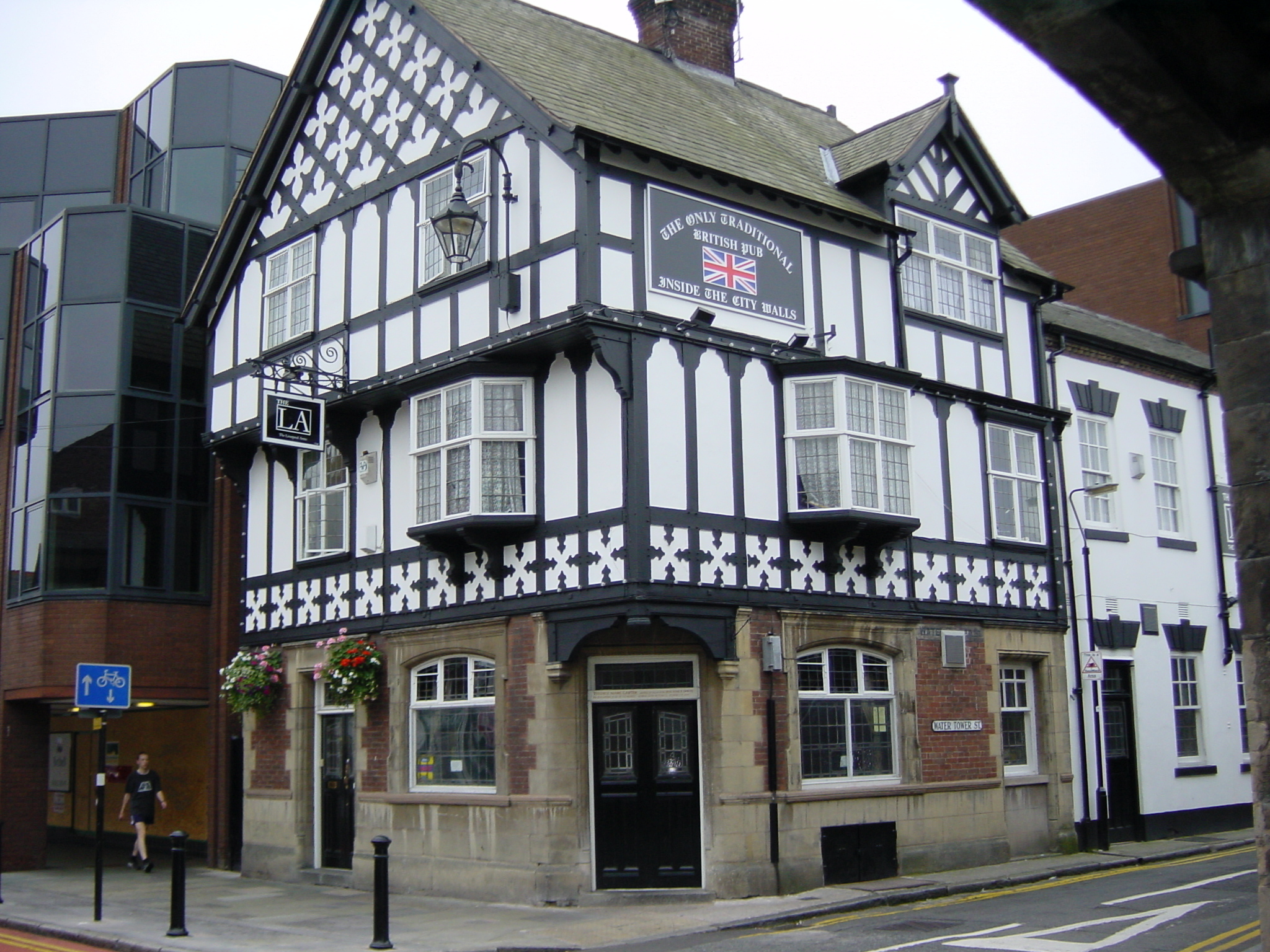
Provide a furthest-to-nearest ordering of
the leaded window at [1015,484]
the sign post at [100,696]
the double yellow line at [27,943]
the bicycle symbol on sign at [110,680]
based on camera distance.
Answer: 1. the leaded window at [1015,484]
2. the bicycle symbol on sign at [110,680]
3. the sign post at [100,696]
4. the double yellow line at [27,943]

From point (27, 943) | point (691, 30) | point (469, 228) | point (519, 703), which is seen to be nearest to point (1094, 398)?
point (691, 30)

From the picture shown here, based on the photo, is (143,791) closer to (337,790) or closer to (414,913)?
(337,790)

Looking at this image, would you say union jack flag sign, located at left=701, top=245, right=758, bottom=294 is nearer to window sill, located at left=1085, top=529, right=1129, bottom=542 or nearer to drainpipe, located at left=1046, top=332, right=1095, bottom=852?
drainpipe, located at left=1046, top=332, right=1095, bottom=852

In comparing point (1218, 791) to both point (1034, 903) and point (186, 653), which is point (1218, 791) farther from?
point (186, 653)

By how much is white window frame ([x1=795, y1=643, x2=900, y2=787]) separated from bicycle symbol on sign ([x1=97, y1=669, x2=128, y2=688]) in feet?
26.2

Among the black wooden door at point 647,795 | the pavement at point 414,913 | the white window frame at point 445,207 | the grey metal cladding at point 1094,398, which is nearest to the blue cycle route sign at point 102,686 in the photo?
the pavement at point 414,913

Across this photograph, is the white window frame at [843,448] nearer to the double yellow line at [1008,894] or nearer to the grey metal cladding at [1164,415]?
the double yellow line at [1008,894]

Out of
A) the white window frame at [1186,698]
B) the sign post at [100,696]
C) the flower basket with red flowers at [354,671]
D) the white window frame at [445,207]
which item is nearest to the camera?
the sign post at [100,696]

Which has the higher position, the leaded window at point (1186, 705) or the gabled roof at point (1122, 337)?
the gabled roof at point (1122, 337)

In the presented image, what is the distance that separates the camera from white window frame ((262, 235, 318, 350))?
64.0ft

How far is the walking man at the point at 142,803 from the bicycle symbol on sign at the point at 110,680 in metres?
6.31

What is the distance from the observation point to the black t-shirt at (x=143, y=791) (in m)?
20.4

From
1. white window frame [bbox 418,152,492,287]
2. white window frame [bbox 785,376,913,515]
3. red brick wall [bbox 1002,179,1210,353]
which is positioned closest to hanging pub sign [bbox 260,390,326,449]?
white window frame [bbox 418,152,492,287]

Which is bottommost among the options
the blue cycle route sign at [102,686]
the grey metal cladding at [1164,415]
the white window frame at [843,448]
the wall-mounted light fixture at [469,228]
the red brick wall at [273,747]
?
the red brick wall at [273,747]
